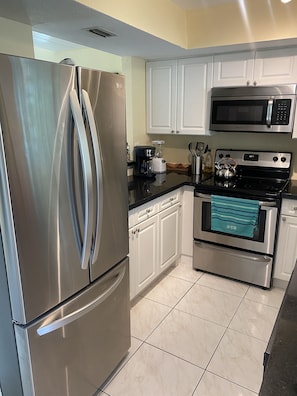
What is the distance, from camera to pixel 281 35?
7.50ft

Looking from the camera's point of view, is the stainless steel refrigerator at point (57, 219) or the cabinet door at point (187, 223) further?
the cabinet door at point (187, 223)

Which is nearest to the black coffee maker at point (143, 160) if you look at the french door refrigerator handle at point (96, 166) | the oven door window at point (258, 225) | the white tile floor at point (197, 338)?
the oven door window at point (258, 225)

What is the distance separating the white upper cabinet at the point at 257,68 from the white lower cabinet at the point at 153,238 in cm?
116

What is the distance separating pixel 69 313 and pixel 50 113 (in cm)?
92

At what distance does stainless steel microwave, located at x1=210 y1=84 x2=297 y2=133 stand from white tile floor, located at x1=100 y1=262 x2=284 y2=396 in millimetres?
1490

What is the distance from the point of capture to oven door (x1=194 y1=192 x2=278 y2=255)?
256 centimetres

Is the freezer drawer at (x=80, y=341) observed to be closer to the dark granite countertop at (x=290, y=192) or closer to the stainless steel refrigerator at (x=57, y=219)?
the stainless steel refrigerator at (x=57, y=219)

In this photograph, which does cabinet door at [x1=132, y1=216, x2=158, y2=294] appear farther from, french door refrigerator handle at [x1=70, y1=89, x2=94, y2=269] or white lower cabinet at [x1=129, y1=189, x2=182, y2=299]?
french door refrigerator handle at [x1=70, y1=89, x2=94, y2=269]

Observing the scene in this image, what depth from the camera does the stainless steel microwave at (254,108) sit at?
2.57 m

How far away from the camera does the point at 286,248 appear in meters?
2.62

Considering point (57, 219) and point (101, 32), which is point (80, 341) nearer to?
point (57, 219)

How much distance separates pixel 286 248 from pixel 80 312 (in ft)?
6.29

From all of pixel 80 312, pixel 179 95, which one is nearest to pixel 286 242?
pixel 179 95

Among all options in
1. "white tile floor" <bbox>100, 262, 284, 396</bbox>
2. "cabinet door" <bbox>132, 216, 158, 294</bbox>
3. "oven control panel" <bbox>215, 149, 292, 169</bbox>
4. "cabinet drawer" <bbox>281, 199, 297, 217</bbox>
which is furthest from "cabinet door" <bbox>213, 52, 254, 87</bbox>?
"white tile floor" <bbox>100, 262, 284, 396</bbox>
